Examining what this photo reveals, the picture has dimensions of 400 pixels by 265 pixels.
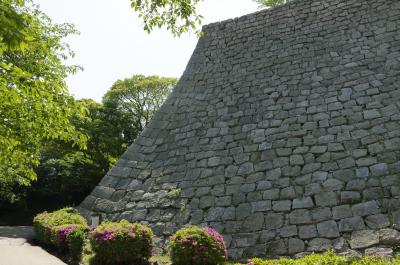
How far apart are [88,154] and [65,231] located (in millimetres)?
10691

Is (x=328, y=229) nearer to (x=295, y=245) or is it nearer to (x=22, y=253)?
(x=295, y=245)

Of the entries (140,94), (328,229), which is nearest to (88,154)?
(140,94)

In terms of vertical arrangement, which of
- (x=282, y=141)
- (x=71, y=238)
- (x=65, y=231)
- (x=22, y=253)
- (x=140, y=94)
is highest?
(x=140, y=94)

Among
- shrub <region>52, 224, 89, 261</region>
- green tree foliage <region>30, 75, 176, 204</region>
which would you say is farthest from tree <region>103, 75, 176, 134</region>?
shrub <region>52, 224, 89, 261</region>

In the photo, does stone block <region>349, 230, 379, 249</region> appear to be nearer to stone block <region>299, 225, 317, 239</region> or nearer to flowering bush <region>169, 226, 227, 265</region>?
stone block <region>299, 225, 317, 239</region>

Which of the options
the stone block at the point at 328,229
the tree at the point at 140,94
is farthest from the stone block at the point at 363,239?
the tree at the point at 140,94

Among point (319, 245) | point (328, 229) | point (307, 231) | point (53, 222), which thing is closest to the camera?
point (319, 245)

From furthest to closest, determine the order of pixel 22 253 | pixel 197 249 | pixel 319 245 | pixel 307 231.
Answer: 1. pixel 22 253
2. pixel 307 231
3. pixel 319 245
4. pixel 197 249

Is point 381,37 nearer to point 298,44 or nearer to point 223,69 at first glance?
point 298,44

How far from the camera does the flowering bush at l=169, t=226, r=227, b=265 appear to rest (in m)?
5.45

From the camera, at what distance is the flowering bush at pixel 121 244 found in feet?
20.4

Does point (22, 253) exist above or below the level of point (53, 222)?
below

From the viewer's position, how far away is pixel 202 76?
11.1 meters

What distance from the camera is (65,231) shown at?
7.64 meters
